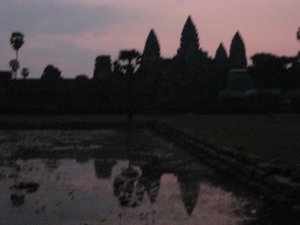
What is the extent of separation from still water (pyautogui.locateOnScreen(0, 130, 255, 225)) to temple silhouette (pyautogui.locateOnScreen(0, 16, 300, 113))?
29662mm

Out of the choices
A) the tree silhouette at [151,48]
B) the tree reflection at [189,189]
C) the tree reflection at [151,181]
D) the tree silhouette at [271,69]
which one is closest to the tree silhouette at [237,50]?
the tree silhouette at [151,48]

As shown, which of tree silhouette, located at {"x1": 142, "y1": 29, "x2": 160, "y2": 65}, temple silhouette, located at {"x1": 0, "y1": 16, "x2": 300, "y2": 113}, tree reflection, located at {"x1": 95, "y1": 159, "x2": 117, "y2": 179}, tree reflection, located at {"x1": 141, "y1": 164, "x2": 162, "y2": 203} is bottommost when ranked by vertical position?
tree reflection, located at {"x1": 95, "y1": 159, "x2": 117, "y2": 179}

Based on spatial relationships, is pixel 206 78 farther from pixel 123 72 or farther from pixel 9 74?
pixel 9 74

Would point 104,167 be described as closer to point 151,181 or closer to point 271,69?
point 151,181

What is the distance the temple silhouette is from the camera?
4809 cm

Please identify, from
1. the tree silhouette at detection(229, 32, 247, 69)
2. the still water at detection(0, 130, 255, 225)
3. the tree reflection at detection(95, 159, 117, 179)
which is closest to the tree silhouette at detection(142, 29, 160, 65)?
the tree silhouette at detection(229, 32, 247, 69)

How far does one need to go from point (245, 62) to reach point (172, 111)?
106ft

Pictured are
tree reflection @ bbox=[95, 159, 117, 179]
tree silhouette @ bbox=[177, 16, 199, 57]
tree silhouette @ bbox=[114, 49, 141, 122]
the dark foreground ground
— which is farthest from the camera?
tree silhouette @ bbox=[177, 16, 199, 57]

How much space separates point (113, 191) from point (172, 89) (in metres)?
48.6

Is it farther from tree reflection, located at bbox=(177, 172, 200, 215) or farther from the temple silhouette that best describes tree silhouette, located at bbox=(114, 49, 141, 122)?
tree reflection, located at bbox=(177, 172, 200, 215)

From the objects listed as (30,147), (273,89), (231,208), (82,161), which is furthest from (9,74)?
(231,208)

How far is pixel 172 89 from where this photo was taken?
58.8m

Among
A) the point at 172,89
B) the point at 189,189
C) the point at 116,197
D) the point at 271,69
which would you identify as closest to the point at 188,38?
the point at 172,89

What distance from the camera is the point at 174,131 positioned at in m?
24.8
